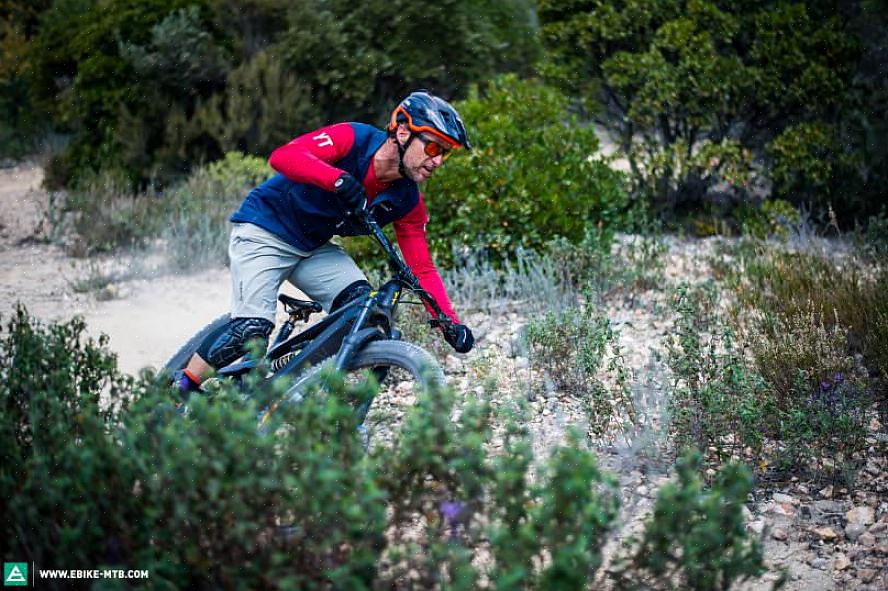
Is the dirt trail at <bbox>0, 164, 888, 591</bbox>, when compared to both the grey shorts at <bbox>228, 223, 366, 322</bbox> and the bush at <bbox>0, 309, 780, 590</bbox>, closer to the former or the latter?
the bush at <bbox>0, 309, 780, 590</bbox>

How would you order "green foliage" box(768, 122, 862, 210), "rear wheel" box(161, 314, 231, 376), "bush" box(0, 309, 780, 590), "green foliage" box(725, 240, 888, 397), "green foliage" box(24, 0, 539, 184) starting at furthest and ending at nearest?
"green foliage" box(24, 0, 539, 184) → "green foliage" box(768, 122, 862, 210) → "green foliage" box(725, 240, 888, 397) → "rear wheel" box(161, 314, 231, 376) → "bush" box(0, 309, 780, 590)

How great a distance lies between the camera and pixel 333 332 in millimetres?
3570

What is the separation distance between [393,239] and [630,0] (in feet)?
12.7

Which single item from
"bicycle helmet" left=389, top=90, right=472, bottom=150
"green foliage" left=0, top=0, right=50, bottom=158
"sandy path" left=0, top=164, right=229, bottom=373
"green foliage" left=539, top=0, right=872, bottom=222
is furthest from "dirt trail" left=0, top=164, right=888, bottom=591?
"green foliage" left=0, top=0, right=50, bottom=158

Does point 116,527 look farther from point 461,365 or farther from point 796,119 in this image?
point 796,119

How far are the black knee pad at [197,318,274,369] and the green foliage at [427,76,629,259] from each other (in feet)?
8.38

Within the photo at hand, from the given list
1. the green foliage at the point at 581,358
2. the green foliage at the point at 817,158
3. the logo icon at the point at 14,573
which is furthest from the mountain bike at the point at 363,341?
the green foliage at the point at 817,158

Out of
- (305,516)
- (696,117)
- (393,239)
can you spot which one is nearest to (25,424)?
(305,516)

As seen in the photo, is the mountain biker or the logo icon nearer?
the logo icon

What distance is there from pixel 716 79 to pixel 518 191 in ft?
9.87

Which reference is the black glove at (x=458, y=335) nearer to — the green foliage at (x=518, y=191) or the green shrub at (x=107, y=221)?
the green foliage at (x=518, y=191)

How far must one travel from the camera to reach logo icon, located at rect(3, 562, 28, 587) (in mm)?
2402

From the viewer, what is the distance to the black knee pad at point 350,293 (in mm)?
3760

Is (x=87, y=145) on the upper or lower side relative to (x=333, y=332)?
lower
